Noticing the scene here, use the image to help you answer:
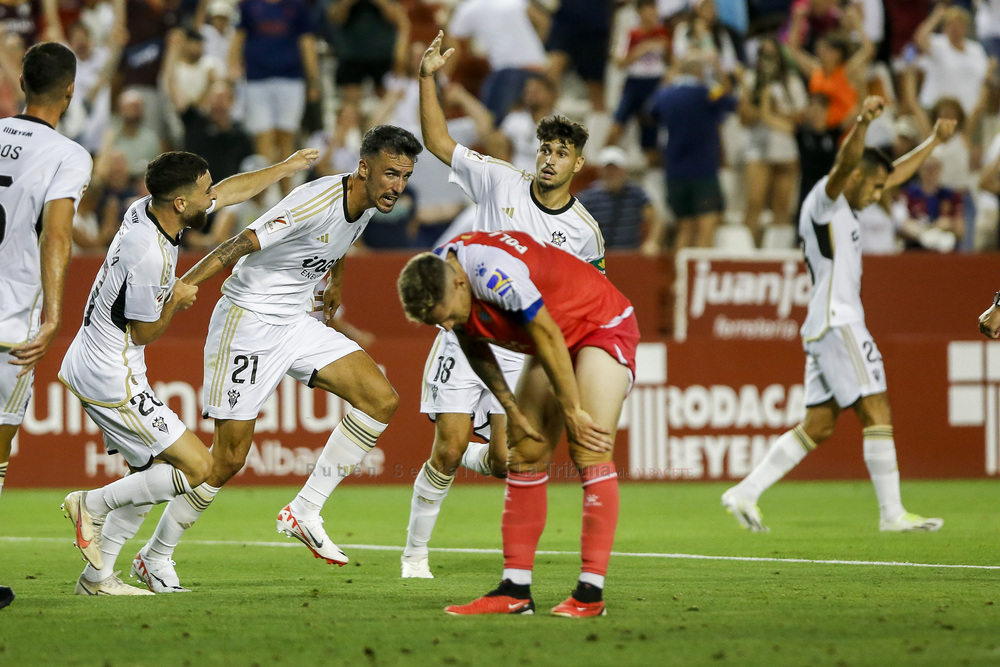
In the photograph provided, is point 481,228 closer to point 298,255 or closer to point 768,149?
point 298,255

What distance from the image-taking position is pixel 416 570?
791 cm

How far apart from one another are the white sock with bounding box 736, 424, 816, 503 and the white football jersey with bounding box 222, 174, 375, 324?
3.99m

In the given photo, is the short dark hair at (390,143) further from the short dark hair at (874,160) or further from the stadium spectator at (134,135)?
the stadium spectator at (134,135)

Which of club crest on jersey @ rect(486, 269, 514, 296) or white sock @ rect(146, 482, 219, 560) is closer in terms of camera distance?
club crest on jersey @ rect(486, 269, 514, 296)

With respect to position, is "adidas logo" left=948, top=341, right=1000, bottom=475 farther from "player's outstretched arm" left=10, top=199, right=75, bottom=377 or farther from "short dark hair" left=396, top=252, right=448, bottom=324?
"player's outstretched arm" left=10, top=199, right=75, bottom=377

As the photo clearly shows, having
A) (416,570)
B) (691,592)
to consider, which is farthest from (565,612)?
→ (416,570)

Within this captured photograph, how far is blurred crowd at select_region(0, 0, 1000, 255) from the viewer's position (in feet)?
49.9

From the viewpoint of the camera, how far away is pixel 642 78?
16594 mm

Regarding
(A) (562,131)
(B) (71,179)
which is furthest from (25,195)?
(A) (562,131)

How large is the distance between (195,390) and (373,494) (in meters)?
2.01

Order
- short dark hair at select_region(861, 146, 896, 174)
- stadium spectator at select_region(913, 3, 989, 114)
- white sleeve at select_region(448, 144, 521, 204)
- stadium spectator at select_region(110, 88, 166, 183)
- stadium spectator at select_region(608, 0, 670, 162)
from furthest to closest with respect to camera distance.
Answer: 1. stadium spectator at select_region(913, 3, 989, 114)
2. stadium spectator at select_region(608, 0, 670, 162)
3. stadium spectator at select_region(110, 88, 166, 183)
4. short dark hair at select_region(861, 146, 896, 174)
5. white sleeve at select_region(448, 144, 521, 204)

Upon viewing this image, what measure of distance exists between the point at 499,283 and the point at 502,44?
1148 cm

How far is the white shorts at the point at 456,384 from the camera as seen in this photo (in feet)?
26.8

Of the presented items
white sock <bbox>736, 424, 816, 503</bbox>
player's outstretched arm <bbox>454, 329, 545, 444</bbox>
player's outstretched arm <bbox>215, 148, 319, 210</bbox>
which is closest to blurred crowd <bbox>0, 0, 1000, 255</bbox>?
white sock <bbox>736, 424, 816, 503</bbox>
